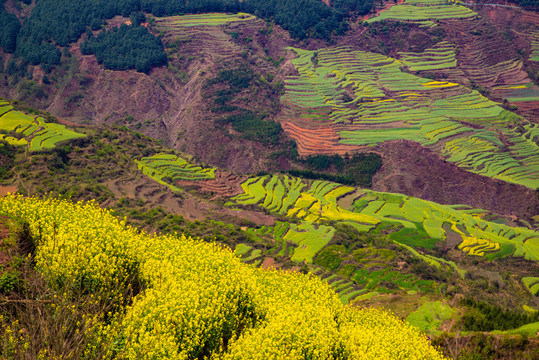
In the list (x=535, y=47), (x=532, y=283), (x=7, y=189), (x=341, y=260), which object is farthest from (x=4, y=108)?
(x=535, y=47)

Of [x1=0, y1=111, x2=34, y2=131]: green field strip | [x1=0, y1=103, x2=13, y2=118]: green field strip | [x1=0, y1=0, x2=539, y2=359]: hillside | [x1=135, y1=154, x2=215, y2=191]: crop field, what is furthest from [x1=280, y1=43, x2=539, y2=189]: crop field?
[x1=0, y1=103, x2=13, y2=118]: green field strip

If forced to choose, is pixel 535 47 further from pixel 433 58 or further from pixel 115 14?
pixel 115 14

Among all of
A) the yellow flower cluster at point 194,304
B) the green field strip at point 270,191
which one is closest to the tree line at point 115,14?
the green field strip at point 270,191

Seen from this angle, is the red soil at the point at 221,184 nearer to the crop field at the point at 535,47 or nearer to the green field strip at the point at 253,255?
the green field strip at the point at 253,255

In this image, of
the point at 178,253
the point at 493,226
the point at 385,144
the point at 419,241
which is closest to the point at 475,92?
the point at 385,144

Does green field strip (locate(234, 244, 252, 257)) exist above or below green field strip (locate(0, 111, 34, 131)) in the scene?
below

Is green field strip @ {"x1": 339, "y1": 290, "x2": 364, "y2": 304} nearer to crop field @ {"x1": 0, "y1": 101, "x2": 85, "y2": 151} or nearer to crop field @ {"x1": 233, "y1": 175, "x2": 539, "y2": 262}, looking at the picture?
crop field @ {"x1": 233, "y1": 175, "x2": 539, "y2": 262}
